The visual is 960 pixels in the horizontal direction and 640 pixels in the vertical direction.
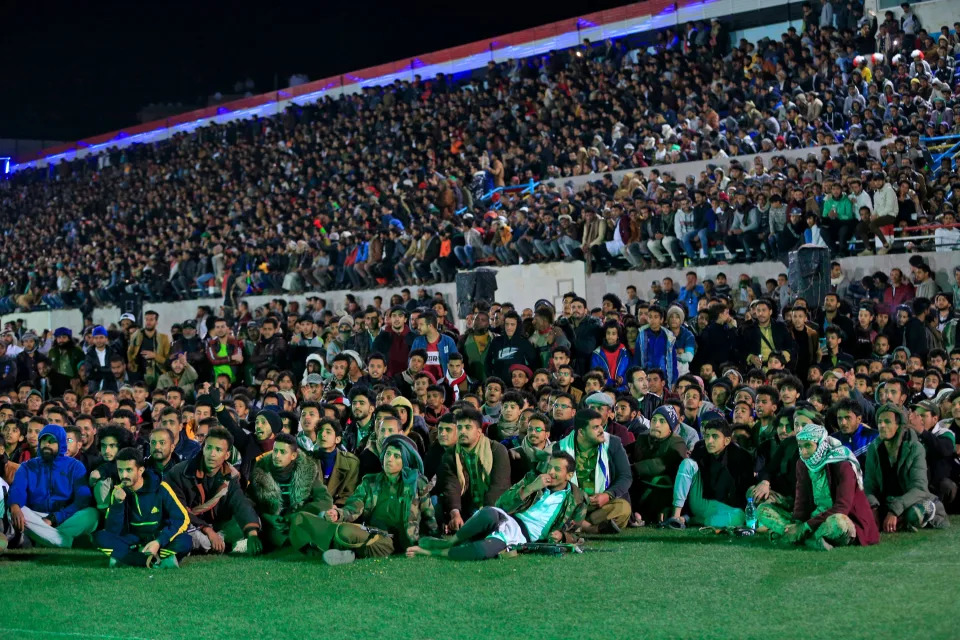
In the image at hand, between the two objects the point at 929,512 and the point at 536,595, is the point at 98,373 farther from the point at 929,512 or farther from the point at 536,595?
the point at 929,512

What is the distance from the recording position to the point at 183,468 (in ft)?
28.0

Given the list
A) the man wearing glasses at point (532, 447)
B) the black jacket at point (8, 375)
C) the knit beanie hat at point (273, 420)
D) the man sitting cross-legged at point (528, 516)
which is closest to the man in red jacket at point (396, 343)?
the knit beanie hat at point (273, 420)

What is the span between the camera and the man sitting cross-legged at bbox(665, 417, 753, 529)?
342 inches

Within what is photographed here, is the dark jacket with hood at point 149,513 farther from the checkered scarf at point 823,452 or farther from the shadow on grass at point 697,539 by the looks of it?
the checkered scarf at point 823,452

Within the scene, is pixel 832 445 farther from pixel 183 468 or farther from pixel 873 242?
pixel 873 242

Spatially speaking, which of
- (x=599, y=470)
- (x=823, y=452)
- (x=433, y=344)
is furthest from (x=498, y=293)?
(x=823, y=452)

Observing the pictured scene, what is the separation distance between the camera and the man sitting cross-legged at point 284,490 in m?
8.31

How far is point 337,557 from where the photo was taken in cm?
768

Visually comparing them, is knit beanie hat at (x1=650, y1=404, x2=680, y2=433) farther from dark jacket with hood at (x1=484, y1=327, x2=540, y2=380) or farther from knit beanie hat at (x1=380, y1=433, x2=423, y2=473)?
dark jacket with hood at (x1=484, y1=327, x2=540, y2=380)

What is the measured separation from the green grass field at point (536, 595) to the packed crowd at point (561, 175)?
9178 millimetres

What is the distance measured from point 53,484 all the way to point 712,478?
5.23 metres

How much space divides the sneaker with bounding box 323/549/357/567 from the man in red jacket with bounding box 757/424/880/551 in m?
2.84

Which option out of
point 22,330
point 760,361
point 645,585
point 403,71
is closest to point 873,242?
point 760,361

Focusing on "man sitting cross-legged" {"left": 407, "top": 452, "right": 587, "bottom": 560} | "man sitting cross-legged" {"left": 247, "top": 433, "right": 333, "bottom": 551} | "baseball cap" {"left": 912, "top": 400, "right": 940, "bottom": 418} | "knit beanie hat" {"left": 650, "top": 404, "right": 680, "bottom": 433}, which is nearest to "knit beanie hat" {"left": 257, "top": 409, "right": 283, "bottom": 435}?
"man sitting cross-legged" {"left": 247, "top": 433, "right": 333, "bottom": 551}
